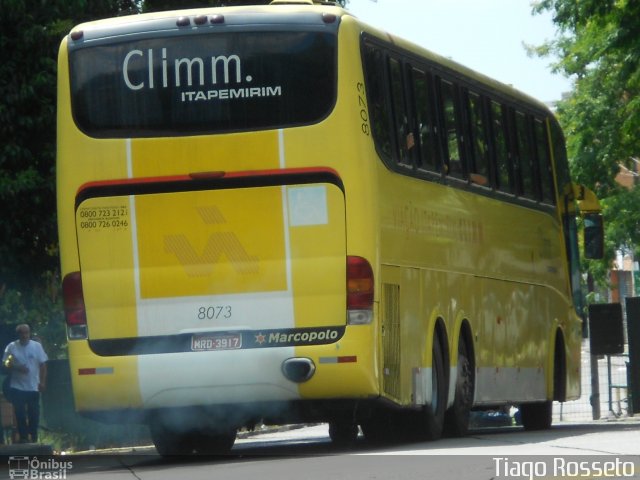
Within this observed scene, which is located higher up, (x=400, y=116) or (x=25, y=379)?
(x=400, y=116)

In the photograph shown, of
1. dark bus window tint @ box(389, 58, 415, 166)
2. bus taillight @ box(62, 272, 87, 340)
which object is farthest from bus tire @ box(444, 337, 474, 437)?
bus taillight @ box(62, 272, 87, 340)

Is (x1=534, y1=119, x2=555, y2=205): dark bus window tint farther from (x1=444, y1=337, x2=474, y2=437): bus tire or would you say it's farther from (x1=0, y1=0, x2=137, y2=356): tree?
(x1=0, y1=0, x2=137, y2=356): tree

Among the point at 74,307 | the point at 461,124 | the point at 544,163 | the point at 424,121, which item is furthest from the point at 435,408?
the point at 544,163

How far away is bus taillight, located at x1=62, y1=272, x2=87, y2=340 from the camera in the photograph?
51.9 ft

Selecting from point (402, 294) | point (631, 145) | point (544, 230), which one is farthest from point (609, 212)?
point (402, 294)

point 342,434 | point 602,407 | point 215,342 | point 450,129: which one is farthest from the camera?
point 602,407

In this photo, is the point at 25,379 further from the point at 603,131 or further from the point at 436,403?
the point at 603,131

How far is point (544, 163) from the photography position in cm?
2311

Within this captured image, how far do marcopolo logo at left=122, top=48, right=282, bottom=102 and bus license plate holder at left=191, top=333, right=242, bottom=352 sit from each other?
208 centimetres

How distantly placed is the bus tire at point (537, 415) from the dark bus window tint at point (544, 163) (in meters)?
2.69

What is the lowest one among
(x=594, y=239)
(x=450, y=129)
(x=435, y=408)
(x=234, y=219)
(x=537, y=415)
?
(x=537, y=415)

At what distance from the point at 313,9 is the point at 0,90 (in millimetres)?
6877

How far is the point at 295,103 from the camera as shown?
15.5 m

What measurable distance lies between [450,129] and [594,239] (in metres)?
5.91
